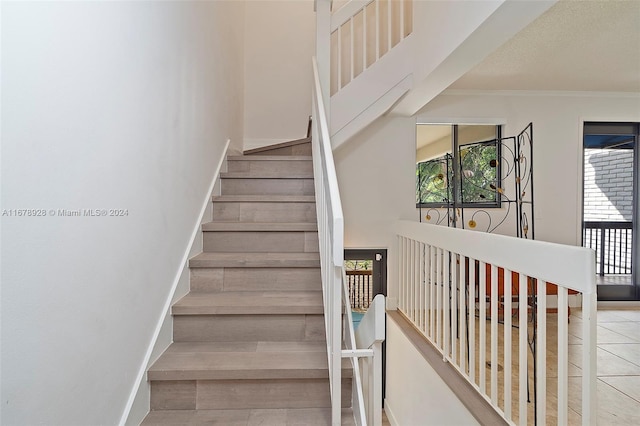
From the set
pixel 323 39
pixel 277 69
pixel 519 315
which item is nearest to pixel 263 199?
pixel 323 39

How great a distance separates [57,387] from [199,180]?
1.50 meters

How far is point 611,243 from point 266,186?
13.5 ft

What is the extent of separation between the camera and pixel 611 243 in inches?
163

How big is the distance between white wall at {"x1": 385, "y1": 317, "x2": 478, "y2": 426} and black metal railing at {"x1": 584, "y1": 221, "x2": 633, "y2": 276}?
109 inches

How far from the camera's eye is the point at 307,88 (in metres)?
4.27

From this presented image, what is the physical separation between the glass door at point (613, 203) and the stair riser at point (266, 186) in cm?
342

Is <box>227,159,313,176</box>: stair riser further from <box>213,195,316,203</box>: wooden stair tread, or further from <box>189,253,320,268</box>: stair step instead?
<box>189,253,320,268</box>: stair step

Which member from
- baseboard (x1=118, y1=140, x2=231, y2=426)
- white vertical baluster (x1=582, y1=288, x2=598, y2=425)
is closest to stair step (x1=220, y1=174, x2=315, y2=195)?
baseboard (x1=118, y1=140, x2=231, y2=426)

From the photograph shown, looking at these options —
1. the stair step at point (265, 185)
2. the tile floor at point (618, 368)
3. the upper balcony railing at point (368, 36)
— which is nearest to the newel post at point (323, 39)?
the upper balcony railing at point (368, 36)

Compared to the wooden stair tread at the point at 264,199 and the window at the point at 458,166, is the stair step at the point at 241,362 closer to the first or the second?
the wooden stair tread at the point at 264,199

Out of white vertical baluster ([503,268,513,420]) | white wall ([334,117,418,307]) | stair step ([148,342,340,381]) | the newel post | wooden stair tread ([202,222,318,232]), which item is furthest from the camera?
white wall ([334,117,418,307])

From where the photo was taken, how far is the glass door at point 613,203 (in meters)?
4.05

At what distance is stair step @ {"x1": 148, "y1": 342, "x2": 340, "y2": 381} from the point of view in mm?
1497

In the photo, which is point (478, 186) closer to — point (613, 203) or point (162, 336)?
point (613, 203)
